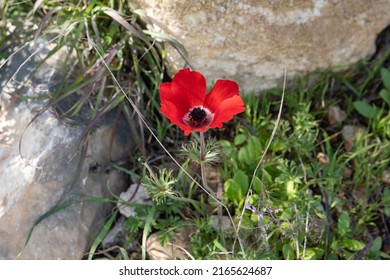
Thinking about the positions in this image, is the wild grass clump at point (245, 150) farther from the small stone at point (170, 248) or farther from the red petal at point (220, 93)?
the red petal at point (220, 93)

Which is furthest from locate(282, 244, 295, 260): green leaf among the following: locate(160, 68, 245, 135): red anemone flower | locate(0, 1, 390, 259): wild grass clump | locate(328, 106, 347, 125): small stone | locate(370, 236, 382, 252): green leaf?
locate(328, 106, 347, 125): small stone

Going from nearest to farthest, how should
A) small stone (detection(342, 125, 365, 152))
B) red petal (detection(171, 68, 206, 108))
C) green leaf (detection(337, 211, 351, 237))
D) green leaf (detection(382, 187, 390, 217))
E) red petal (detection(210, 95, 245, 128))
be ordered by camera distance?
red petal (detection(210, 95, 245, 128))
red petal (detection(171, 68, 206, 108))
green leaf (detection(337, 211, 351, 237))
green leaf (detection(382, 187, 390, 217))
small stone (detection(342, 125, 365, 152))

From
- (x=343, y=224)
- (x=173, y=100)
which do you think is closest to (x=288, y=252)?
(x=343, y=224)

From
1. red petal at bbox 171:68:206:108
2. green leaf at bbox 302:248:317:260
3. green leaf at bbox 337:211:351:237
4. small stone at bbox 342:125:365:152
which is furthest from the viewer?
small stone at bbox 342:125:365:152

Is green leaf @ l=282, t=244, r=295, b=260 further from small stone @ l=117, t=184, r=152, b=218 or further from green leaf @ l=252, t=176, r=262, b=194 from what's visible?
small stone @ l=117, t=184, r=152, b=218

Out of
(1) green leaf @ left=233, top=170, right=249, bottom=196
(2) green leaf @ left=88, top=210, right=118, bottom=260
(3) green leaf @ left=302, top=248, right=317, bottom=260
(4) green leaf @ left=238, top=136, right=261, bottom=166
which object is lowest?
(2) green leaf @ left=88, top=210, right=118, bottom=260

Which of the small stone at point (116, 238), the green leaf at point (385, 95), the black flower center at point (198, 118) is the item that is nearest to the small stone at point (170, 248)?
the small stone at point (116, 238)

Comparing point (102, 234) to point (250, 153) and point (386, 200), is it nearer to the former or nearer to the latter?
point (250, 153)
